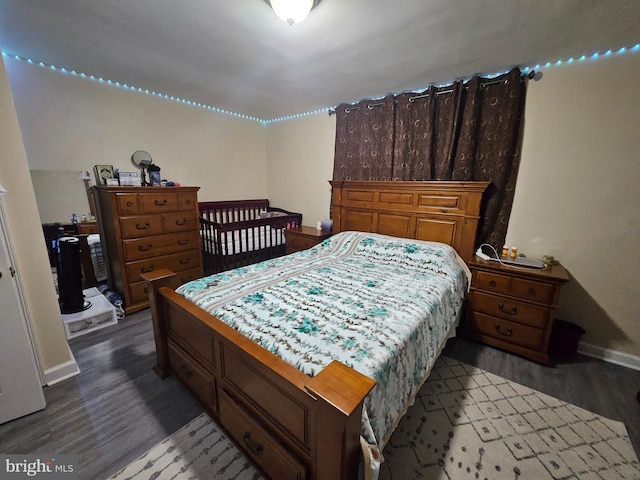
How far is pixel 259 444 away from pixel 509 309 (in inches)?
83.0

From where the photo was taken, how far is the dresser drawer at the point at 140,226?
2484mm

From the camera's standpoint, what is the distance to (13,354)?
140 centimetres

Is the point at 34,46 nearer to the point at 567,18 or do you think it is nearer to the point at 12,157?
the point at 12,157

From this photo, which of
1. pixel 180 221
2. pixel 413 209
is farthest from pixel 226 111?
pixel 413 209

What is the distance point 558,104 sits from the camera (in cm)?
207

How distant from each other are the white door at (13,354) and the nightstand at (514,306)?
10.2 ft

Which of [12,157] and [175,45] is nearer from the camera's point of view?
[12,157]

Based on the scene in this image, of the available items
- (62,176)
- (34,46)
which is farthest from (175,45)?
(62,176)

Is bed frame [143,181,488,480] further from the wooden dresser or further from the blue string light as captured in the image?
the wooden dresser

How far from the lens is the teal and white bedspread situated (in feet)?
3.49

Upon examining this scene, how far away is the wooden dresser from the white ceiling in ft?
3.81

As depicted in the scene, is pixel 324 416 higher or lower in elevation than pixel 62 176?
lower

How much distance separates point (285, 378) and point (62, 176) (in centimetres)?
338

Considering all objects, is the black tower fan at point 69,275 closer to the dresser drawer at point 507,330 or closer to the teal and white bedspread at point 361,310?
the teal and white bedspread at point 361,310
